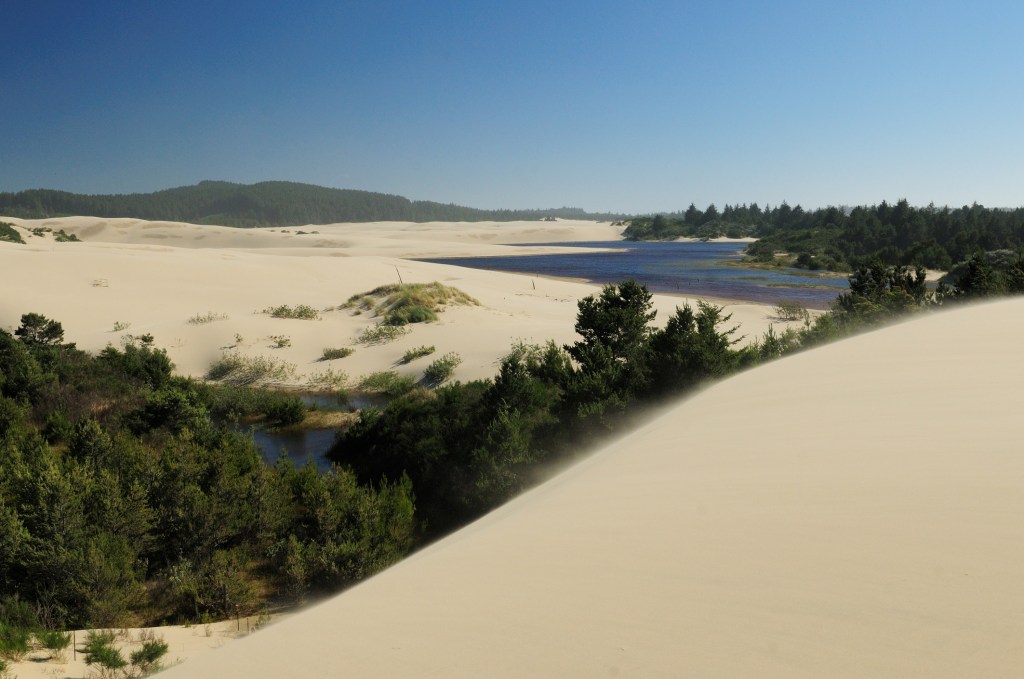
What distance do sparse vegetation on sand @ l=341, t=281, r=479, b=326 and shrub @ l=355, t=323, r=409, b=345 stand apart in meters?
0.84

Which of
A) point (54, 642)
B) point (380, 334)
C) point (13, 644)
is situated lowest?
point (380, 334)

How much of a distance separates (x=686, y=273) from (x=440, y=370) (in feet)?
128

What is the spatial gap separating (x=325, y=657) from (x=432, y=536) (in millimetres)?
8018

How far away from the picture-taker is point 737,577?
2969mm

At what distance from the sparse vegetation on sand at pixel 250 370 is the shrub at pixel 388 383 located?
135 inches

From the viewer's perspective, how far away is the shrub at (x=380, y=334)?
2783cm

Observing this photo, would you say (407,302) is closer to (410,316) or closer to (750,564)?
(410,316)

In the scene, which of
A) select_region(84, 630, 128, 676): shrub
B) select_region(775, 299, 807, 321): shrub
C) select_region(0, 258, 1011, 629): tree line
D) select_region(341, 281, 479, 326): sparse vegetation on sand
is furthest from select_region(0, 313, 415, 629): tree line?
A: select_region(775, 299, 807, 321): shrub

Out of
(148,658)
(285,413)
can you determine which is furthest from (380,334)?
(148,658)

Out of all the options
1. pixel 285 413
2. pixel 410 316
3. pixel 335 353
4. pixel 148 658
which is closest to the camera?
pixel 148 658

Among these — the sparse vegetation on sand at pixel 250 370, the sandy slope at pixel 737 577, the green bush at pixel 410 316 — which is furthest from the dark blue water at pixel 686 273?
the sandy slope at pixel 737 577

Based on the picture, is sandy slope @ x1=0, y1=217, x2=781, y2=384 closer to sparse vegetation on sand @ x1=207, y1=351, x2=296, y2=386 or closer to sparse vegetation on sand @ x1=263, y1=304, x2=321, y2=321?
sparse vegetation on sand @ x1=207, y1=351, x2=296, y2=386

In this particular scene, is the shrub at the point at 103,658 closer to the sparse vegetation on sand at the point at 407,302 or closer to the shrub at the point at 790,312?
the sparse vegetation on sand at the point at 407,302

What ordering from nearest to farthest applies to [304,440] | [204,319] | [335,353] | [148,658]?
[148,658] < [304,440] < [335,353] < [204,319]
